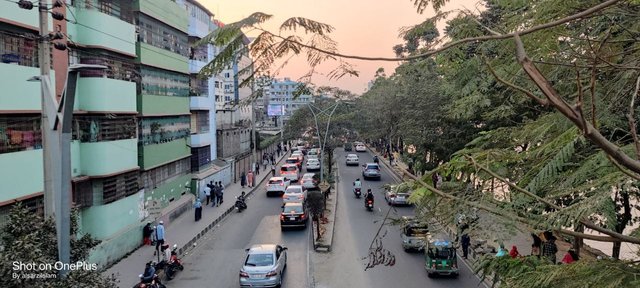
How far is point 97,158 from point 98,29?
170 inches

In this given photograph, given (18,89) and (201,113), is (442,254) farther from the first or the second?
(201,113)

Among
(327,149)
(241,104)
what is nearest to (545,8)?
(241,104)

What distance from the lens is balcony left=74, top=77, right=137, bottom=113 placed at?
1595 cm

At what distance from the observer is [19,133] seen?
1265cm

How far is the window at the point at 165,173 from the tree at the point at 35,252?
14.7 metres

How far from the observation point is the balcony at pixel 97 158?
52.0 ft

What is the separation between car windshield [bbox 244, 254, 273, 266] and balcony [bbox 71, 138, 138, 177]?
620 centimetres

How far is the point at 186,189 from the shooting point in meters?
29.2

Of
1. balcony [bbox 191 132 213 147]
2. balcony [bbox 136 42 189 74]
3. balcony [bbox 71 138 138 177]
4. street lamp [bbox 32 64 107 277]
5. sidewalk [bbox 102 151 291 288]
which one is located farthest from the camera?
balcony [bbox 191 132 213 147]

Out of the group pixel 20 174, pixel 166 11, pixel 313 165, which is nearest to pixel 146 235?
pixel 20 174

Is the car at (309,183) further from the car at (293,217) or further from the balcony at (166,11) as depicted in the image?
the balcony at (166,11)

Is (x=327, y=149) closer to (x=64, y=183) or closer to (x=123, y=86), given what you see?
(x=123, y=86)

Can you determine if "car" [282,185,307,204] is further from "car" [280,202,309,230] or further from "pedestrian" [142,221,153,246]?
"pedestrian" [142,221,153,246]

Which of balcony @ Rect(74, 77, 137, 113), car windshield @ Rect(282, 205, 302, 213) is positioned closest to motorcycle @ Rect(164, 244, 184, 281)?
balcony @ Rect(74, 77, 137, 113)
